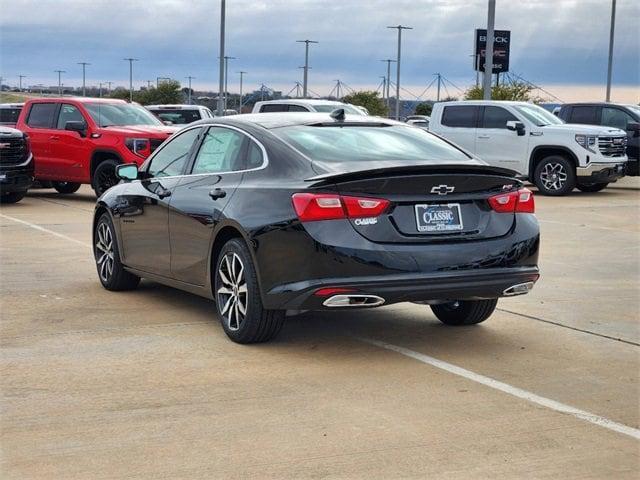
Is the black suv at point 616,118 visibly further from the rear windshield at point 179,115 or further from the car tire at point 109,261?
the car tire at point 109,261

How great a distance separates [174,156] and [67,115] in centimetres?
1210

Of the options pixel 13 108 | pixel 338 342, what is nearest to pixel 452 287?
pixel 338 342

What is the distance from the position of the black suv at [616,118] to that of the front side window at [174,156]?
16.8 m

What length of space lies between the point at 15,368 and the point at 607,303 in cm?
488

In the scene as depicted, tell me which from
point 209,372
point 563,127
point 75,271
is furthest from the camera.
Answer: point 563,127

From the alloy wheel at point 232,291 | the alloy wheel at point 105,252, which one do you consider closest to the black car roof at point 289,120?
the alloy wheel at point 232,291

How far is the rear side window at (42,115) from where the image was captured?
20.1 metres

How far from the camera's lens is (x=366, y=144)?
23.7 ft

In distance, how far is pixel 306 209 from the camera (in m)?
6.39

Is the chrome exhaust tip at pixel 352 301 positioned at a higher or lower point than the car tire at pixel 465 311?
higher

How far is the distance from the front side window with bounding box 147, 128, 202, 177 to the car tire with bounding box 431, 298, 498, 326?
226 centimetres

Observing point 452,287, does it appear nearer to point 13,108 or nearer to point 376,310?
point 376,310

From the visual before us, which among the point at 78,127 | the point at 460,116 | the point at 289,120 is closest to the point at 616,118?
the point at 460,116

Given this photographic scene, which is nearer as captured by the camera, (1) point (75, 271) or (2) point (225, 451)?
(2) point (225, 451)
